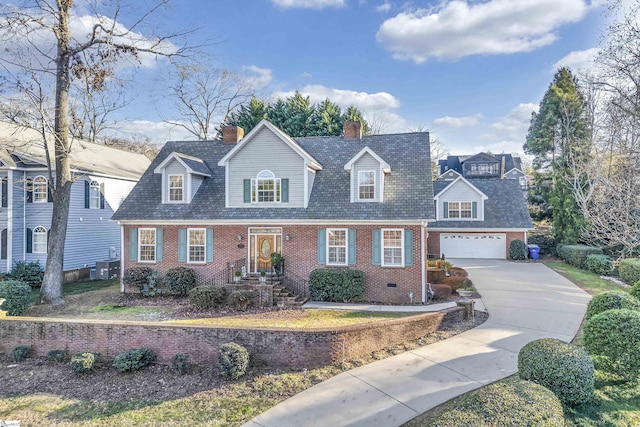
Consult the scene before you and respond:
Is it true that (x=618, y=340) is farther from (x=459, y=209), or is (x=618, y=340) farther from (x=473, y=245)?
(x=459, y=209)

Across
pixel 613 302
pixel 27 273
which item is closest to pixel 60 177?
pixel 27 273

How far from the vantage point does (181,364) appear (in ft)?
→ 31.3

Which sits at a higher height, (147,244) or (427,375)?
(147,244)

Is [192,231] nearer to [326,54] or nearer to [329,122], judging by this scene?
[326,54]

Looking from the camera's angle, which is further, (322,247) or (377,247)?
(322,247)

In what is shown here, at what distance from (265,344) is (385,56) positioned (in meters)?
16.6

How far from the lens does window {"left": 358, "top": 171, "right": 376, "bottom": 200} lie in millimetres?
16000

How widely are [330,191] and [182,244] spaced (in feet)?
23.5

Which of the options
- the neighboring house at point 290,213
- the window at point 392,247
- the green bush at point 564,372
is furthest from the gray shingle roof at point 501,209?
the green bush at point 564,372

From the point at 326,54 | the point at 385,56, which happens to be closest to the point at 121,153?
the point at 326,54

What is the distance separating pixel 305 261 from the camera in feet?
52.0

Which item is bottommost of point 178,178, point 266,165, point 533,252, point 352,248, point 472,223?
point 533,252

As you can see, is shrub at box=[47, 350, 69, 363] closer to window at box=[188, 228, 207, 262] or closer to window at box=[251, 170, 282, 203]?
window at box=[188, 228, 207, 262]

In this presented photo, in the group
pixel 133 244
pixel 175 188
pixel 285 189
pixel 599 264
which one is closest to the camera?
pixel 285 189
